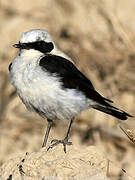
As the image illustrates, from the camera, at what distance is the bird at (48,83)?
6.90 metres

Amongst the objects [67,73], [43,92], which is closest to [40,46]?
[67,73]

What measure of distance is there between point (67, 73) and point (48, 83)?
310 millimetres

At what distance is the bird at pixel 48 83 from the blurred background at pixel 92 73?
6.44 feet

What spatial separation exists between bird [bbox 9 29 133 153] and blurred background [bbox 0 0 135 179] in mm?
1962

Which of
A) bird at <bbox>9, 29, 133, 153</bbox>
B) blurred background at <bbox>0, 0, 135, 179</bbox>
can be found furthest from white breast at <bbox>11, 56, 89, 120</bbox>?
blurred background at <bbox>0, 0, 135, 179</bbox>

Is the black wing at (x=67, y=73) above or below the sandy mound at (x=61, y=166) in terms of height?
above

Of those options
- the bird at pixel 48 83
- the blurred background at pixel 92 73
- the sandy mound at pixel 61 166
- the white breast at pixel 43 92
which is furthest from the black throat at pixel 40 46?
the blurred background at pixel 92 73

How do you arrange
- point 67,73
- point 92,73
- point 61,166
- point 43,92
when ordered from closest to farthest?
point 61,166
point 43,92
point 67,73
point 92,73

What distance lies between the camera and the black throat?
7250 millimetres

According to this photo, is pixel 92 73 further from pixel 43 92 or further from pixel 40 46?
pixel 43 92

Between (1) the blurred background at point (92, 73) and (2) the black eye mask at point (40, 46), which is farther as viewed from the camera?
(1) the blurred background at point (92, 73)

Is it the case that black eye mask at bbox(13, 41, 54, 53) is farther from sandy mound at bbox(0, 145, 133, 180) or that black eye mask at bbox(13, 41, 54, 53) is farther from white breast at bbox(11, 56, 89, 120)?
sandy mound at bbox(0, 145, 133, 180)

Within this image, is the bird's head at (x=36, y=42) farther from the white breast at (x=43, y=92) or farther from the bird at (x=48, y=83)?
the white breast at (x=43, y=92)

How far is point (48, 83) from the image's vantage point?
6.92 m
